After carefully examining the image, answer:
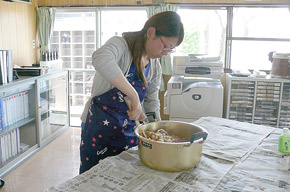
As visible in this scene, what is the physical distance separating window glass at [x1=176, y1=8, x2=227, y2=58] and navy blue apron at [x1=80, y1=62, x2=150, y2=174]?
9.75ft

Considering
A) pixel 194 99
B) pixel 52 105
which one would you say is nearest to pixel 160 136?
pixel 194 99

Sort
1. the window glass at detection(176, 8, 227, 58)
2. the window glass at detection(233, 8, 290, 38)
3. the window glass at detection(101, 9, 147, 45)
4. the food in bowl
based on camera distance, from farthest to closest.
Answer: the window glass at detection(101, 9, 147, 45), the window glass at detection(176, 8, 227, 58), the window glass at detection(233, 8, 290, 38), the food in bowl

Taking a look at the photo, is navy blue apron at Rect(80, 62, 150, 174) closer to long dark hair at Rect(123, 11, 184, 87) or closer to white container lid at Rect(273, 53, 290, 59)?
long dark hair at Rect(123, 11, 184, 87)

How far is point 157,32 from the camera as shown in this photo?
1325 mm

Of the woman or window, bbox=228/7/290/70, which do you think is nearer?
the woman

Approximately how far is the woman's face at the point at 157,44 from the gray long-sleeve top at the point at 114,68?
4.2 inches

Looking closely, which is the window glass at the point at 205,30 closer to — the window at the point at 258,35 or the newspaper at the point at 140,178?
the window at the point at 258,35

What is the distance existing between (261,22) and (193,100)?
1864mm

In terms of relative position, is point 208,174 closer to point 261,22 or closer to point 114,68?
point 114,68

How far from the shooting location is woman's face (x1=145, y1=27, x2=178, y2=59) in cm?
134

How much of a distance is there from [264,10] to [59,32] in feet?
10.6

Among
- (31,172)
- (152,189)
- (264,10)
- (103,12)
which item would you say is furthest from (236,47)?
(152,189)

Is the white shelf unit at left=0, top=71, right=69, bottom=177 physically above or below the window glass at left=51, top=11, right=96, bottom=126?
below

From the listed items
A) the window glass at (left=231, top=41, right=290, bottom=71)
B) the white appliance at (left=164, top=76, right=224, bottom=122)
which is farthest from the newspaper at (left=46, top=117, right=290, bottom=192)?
the window glass at (left=231, top=41, right=290, bottom=71)
